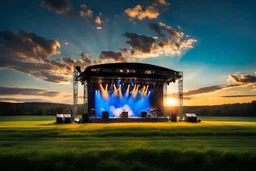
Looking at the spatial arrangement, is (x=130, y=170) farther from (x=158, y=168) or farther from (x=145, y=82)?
(x=145, y=82)

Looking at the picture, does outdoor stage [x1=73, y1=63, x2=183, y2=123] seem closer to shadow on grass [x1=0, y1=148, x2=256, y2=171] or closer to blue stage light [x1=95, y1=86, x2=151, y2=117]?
blue stage light [x1=95, y1=86, x2=151, y2=117]

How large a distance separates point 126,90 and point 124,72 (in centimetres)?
441

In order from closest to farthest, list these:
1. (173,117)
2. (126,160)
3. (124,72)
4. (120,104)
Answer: (126,160) → (173,117) → (124,72) → (120,104)

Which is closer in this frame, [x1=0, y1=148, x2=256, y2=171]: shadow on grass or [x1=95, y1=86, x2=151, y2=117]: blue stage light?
[x1=0, y1=148, x2=256, y2=171]: shadow on grass

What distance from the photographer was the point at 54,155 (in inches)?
333

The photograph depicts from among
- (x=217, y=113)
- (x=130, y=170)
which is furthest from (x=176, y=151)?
(x=217, y=113)

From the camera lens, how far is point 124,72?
30312 millimetres

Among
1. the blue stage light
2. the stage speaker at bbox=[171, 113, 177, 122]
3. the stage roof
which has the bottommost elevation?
the stage speaker at bbox=[171, 113, 177, 122]

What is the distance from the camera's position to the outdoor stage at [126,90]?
30000 mm

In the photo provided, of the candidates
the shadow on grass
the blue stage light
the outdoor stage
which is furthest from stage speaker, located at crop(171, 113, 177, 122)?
the shadow on grass

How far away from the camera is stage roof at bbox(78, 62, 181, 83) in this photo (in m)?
29.9

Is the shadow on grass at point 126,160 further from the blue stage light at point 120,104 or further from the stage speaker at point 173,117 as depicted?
the blue stage light at point 120,104

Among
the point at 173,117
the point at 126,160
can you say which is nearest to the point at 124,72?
the point at 173,117

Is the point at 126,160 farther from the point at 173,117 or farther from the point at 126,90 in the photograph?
the point at 126,90
